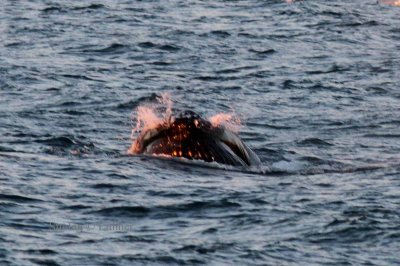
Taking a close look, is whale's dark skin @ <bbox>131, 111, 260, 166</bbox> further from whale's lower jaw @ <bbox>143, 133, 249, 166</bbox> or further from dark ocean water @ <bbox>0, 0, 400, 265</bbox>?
dark ocean water @ <bbox>0, 0, 400, 265</bbox>

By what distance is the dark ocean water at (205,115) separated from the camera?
1475cm

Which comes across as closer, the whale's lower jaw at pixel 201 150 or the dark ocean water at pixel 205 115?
the dark ocean water at pixel 205 115

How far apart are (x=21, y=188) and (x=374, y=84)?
1144 centimetres

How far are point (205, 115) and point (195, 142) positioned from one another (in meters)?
5.27

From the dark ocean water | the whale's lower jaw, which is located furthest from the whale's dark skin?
the dark ocean water

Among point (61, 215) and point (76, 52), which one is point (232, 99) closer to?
point (76, 52)

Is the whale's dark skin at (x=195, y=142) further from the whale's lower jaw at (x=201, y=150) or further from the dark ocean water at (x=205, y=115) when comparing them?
the dark ocean water at (x=205, y=115)

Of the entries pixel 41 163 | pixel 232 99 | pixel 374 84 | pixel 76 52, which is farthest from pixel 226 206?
pixel 76 52

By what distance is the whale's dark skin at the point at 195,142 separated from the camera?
62.9 ft

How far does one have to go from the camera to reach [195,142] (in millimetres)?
19250

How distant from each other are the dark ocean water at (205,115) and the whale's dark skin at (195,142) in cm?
30

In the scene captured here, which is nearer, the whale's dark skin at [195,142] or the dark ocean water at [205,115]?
the dark ocean water at [205,115]

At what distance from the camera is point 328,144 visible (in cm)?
2216

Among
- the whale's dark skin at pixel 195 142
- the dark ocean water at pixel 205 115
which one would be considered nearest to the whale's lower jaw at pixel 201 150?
the whale's dark skin at pixel 195 142
